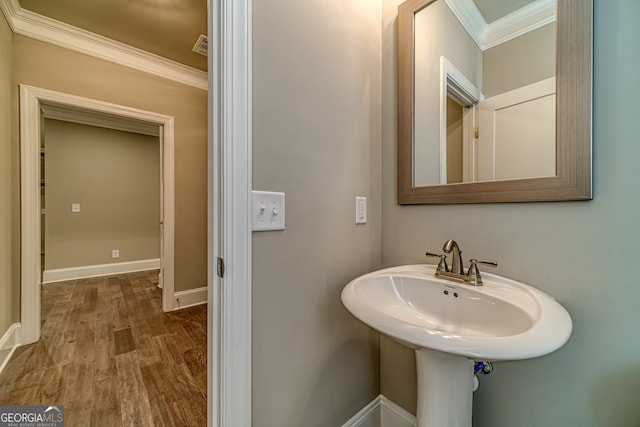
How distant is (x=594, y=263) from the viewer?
0.65 m

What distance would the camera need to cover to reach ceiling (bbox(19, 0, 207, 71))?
1665mm

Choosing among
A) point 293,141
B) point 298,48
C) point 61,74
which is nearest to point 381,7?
point 298,48

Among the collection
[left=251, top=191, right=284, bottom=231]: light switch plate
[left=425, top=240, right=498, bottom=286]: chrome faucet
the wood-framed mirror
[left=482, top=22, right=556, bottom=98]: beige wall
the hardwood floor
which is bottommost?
the hardwood floor

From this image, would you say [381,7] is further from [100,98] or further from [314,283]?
[100,98]

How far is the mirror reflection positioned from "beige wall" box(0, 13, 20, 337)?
8.73 ft

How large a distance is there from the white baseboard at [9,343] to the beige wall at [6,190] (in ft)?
0.15

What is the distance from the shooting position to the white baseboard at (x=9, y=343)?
157 centimetres

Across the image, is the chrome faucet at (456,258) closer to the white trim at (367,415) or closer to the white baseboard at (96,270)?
the white trim at (367,415)

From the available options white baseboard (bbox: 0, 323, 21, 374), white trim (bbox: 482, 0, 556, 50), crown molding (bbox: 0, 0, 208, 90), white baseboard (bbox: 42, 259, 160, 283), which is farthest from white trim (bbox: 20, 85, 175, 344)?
white trim (bbox: 482, 0, 556, 50)

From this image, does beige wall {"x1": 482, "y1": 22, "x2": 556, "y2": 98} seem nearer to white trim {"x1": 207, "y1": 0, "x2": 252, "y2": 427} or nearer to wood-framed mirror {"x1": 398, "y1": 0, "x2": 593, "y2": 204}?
wood-framed mirror {"x1": 398, "y1": 0, "x2": 593, "y2": 204}

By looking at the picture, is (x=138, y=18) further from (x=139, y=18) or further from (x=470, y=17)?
(x=470, y=17)

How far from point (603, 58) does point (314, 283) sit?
1091 mm

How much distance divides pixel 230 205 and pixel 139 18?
85.7 inches

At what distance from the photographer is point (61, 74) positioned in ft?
6.28
